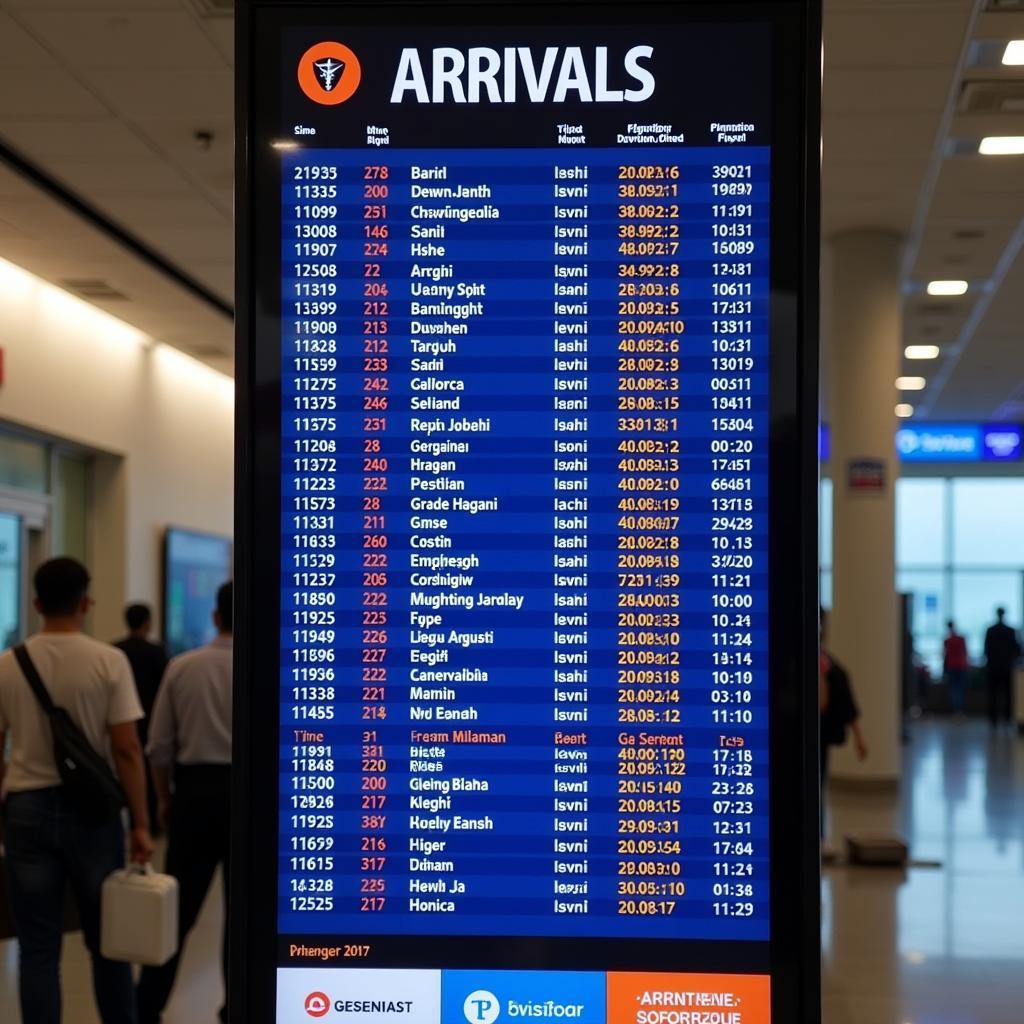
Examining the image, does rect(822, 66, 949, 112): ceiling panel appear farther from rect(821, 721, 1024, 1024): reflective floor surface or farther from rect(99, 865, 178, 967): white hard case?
rect(99, 865, 178, 967): white hard case

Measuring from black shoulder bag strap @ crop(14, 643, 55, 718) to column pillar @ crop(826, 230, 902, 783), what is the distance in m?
8.89

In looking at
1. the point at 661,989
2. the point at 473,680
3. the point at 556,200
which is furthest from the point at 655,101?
the point at 661,989

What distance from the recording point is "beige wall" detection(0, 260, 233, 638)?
12039mm

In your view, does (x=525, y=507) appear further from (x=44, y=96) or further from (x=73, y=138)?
(x=73, y=138)

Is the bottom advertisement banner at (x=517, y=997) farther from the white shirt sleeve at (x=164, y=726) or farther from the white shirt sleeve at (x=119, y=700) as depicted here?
the white shirt sleeve at (x=164, y=726)

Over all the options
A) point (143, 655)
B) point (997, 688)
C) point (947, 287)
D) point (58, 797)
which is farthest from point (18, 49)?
point (997, 688)

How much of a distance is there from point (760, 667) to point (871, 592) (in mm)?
10475

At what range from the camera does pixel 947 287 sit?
14.7 metres

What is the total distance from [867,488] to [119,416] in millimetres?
6895

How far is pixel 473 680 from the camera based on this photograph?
2557 mm

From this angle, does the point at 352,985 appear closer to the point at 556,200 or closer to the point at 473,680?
the point at 473,680

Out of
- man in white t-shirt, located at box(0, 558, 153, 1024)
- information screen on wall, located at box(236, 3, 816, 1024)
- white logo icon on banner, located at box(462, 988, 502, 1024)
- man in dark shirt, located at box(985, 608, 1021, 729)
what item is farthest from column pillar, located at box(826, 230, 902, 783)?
man in dark shirt, located at box(985, 608, 1021, 729)

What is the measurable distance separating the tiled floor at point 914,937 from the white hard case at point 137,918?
60.8 inches

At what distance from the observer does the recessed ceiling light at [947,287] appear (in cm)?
1453
